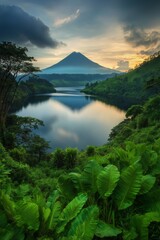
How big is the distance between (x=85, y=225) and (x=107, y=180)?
1.46 m

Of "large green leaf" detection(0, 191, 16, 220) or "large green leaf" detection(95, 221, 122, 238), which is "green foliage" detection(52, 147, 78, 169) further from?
"large green leaf" detection(0, 191, 16, 220)

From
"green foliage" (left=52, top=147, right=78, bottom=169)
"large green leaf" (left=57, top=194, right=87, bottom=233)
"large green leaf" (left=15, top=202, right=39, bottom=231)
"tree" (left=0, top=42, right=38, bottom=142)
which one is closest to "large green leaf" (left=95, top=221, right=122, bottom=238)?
"large green leaf" (left=57, top=194, right=87, bottom=233)

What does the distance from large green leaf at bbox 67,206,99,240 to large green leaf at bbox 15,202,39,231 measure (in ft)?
1.97

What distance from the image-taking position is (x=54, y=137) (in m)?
40.2

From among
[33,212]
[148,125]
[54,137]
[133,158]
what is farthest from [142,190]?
[54,137]

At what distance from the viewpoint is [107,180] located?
5.53m

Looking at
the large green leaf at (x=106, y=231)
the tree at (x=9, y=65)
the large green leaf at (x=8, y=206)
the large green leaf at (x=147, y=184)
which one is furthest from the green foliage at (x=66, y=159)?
the large green leaf at (x=8, y=206)

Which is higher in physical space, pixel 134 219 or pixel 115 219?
pixel 134 219

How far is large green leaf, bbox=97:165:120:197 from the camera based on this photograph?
5.45 m

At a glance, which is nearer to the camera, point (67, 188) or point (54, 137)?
point (67, 188)

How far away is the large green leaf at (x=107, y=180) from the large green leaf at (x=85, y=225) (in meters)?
0.91

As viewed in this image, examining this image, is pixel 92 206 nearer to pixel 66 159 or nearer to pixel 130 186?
pixel 130 186

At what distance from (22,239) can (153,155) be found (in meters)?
4.25

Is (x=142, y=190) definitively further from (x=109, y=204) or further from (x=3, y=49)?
(x=3, y=49)
